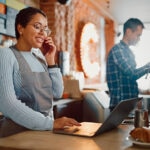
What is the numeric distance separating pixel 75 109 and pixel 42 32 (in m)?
2.83

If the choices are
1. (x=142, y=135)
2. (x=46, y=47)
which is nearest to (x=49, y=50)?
(x=46, y=47)

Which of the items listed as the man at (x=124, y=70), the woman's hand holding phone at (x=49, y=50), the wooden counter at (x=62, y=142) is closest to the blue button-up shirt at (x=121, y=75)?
the man at (x=124, y=70)

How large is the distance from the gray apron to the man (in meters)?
1.27

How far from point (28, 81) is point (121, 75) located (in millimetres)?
1440

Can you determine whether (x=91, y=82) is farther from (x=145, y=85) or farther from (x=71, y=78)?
(x=71, y=78)

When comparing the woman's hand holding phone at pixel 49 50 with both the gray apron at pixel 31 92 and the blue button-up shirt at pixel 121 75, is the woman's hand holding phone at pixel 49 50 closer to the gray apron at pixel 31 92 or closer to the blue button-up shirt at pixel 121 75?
the gray apron at pixel 31 92

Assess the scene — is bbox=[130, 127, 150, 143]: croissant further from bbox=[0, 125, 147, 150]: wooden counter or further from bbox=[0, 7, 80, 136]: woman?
bbox=[0, 7, 80, 136]: woman

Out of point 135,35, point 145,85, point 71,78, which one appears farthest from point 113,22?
point 135,35

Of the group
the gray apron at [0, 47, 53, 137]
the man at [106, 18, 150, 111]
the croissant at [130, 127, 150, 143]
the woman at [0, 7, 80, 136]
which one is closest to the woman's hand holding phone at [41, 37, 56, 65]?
the woman at [0, 7, 80, 136]

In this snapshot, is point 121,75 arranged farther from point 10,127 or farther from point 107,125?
point 10,127

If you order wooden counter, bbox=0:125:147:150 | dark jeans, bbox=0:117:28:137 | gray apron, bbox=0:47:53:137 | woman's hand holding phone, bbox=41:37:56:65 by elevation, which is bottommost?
wooden counter, bbox=0:125:147:150

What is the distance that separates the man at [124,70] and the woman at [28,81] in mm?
1095

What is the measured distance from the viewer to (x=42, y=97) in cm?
173

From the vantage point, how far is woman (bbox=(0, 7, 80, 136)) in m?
1.54
